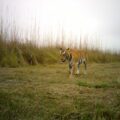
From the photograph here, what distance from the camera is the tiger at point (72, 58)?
802 cm

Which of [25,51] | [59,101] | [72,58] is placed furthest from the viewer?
[25,51]

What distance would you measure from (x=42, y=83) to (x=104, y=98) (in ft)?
5.29

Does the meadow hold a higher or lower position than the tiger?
lower

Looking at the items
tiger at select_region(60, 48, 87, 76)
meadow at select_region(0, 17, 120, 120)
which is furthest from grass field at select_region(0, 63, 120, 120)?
tiger at select_region(60, 48, 87, 76)

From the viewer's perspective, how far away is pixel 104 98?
458 centimetres

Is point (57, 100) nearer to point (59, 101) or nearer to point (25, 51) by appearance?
point (59, 101)

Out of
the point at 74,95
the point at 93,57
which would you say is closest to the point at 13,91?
the point at 74,95

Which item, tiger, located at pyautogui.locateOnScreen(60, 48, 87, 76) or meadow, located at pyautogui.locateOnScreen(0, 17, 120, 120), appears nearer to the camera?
meadow, located at pyautogui.locateOnScreen(0, 17, 120, 120)

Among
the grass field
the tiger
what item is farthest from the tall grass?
the grass field

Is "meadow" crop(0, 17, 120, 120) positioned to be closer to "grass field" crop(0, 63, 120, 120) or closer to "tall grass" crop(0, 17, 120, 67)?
"grass field" crop(0, 63, 120, 120)

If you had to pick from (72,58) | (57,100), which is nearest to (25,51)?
(72,58)

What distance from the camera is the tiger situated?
8016mm

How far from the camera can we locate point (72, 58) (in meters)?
8.10

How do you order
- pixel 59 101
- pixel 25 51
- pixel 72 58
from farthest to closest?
pixel 25 51
pixel 72 58
pixel 59 101
